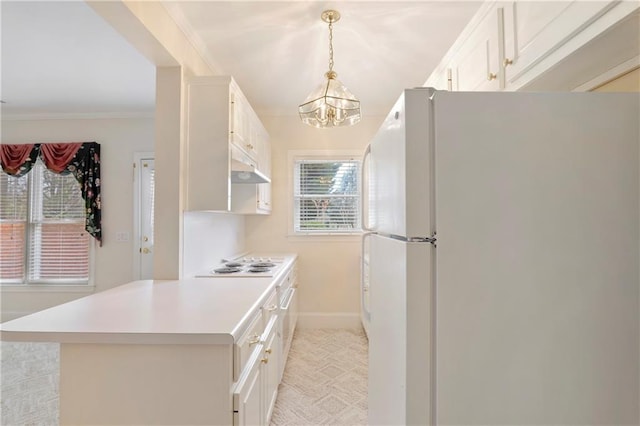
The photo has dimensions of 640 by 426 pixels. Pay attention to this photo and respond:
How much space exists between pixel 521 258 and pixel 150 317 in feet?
4.52

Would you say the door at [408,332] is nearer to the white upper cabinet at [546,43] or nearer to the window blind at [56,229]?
the white upper cabinet at [546,43]

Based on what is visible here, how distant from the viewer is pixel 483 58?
1.60 meters

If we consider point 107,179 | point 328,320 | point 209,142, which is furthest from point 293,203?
point 107,179

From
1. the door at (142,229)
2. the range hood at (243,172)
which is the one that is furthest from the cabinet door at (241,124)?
the door at (142,229)

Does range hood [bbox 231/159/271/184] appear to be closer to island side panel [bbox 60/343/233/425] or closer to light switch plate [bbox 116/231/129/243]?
island side panel [bbox 60/343/233/425]

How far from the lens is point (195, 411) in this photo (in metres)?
1.09

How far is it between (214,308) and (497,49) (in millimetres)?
1807

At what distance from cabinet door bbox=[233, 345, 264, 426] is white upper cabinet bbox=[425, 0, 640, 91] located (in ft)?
5.64

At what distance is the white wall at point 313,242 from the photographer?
3787 millimetres

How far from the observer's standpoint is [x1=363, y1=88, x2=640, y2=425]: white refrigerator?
924mm

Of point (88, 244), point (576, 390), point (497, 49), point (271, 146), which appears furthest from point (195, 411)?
point (88, 244)

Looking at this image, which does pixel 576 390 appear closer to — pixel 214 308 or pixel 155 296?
pixel 214 308

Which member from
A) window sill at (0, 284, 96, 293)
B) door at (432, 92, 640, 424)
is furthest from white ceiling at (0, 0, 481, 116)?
window sill at (0, 284, 96, 293)

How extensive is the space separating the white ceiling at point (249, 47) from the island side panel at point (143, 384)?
1921mm
